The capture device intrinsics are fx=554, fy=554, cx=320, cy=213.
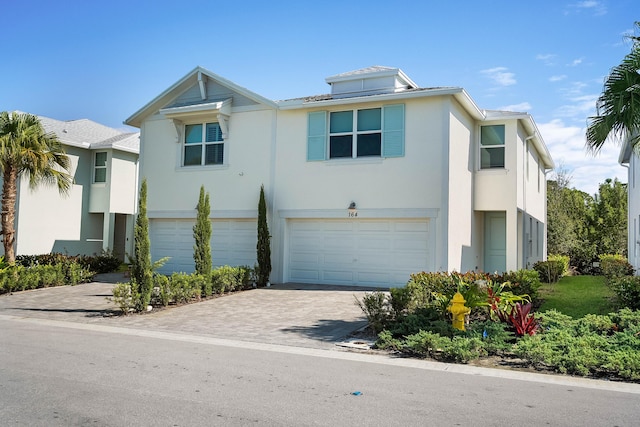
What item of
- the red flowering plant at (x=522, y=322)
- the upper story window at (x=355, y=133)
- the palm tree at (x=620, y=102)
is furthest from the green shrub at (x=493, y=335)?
the upper story window at (x=355, y=133)

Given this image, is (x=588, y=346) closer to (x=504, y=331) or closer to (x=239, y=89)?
(x=504, y=331)

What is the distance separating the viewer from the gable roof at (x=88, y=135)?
82.3ft

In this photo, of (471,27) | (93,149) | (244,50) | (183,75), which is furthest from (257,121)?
(93,149)

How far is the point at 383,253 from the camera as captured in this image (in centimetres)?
1725

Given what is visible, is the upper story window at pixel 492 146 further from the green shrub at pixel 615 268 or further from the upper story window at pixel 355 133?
the green shrub at pixel 615 268

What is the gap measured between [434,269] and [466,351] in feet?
26.2

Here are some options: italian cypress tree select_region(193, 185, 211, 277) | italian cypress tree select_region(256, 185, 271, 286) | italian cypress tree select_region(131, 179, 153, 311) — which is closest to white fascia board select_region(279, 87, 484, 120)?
italian cypress tree select_region(256, 185, 271, 286)

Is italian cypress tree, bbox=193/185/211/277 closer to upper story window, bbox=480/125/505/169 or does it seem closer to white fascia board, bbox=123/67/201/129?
white fascia board, bbox=123/67/201/129

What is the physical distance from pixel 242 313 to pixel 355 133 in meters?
7.47

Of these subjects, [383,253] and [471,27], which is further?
[383,253]

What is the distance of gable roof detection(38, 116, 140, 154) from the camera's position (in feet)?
82.3

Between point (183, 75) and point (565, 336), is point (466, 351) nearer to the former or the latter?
point (565, 336)

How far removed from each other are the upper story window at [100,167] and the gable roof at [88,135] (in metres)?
0.63

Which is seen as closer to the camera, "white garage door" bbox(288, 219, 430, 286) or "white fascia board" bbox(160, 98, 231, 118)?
"white garage door" bbox(288, 219, 430, 286)
